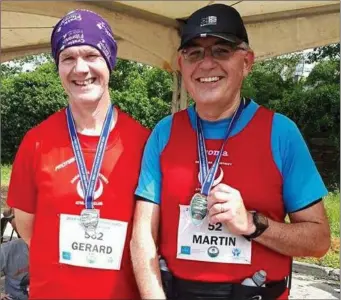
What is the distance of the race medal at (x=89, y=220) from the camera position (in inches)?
68.3

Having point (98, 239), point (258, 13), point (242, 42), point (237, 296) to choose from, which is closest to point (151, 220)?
point (98, 239)

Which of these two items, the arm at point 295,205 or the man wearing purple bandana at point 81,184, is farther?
the man wearing purple bandana at point 81,184

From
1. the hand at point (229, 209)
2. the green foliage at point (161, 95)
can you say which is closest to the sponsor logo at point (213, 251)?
the hand at point (229, 209)

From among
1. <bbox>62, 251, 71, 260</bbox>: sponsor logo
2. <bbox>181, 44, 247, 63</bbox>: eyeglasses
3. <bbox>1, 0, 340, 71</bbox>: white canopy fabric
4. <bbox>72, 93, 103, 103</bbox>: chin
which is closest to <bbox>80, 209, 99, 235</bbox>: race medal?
<bbox>62, 251, 71, 260</bbox>: sponsor logo

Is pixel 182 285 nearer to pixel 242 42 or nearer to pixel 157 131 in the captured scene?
pixel 157 131

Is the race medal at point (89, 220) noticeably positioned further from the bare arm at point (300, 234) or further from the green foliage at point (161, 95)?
the green foliage at point (161, 95)

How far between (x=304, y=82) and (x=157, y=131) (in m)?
15.4

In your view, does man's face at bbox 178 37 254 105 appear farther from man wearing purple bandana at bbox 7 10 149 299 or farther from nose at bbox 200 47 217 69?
man wearing purple bandana at bbox 7 10 149 299

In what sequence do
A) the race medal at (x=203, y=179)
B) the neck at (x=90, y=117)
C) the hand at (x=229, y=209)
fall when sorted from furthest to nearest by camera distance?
the neck at (x=90, y=117) → the race medal at (x=203, y=179) → the hand at (x=229, y=209)

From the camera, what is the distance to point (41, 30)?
587 centimetres

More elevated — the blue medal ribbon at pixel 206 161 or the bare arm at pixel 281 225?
the blue medal ribbon at pixel 206 161

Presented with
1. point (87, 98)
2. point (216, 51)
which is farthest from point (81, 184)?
point (216, 51)

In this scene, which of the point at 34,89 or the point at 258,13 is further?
the point at 34,89

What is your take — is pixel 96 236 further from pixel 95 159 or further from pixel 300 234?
pixel 300 234
